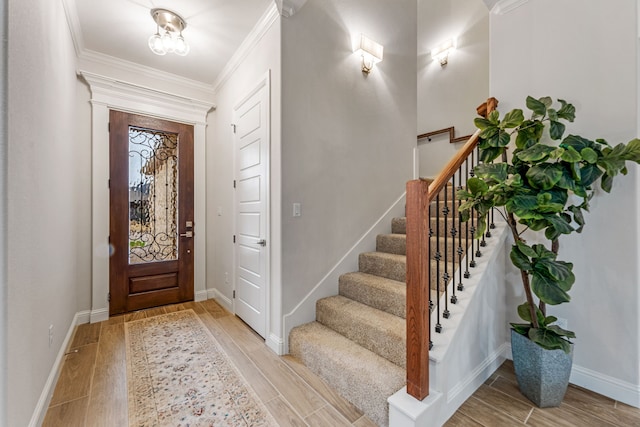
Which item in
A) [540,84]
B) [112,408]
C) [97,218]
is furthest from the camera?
[97,218]

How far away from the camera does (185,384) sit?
1.93m

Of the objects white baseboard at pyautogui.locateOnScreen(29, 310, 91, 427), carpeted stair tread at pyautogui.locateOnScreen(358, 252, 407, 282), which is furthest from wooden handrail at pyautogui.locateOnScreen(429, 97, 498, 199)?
white baseboard at pyautogui.locateOnScreen(29, 310, 91, 427)

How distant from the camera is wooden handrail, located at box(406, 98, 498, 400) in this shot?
1.47 m

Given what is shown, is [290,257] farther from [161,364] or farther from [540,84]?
[540,84]

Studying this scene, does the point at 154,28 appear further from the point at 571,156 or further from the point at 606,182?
the point at 606,182

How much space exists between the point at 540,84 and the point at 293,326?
2780mm

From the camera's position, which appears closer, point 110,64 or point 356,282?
point 356,282

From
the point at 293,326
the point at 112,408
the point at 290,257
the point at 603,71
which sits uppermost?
the point at 603,71

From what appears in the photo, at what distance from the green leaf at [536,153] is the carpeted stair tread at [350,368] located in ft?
4.90

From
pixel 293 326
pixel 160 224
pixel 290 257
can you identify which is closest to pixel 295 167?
pixel 290 257

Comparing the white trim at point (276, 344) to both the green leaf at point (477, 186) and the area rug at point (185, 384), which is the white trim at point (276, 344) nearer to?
the area rug at point (185, 384)

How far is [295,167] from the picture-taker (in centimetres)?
237

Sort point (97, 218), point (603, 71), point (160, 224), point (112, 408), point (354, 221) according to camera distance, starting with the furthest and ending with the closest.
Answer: point (160, 224) → point (97, 218) → point (354, 221) → point (603, 71) → point (112, 408)

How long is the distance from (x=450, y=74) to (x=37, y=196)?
15.5 ft
